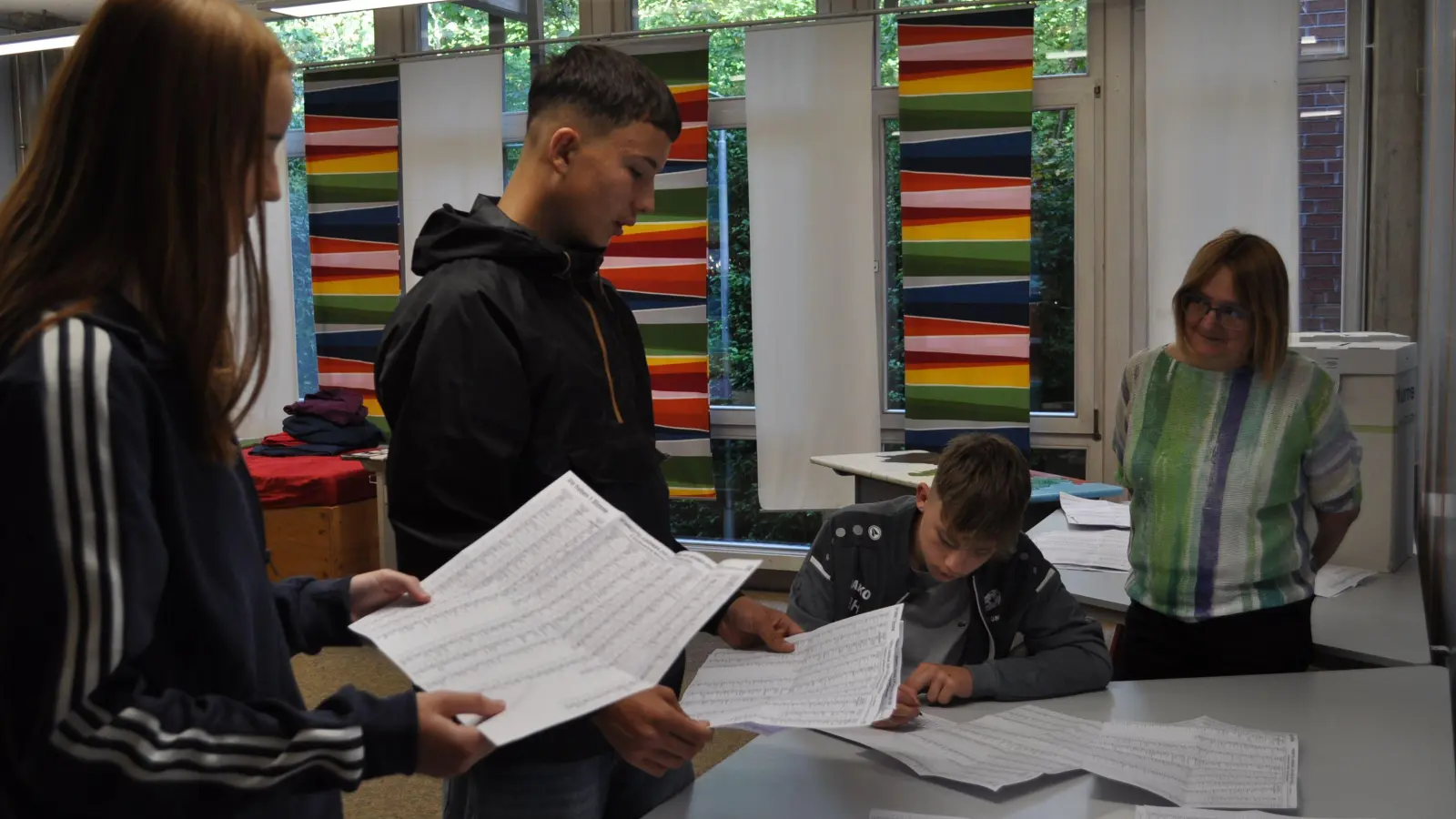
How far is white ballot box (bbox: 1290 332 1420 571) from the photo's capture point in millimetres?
2584

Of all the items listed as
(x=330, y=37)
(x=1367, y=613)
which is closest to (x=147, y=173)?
(x=1367, y=613)

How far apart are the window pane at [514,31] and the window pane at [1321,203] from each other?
3204 millimetres

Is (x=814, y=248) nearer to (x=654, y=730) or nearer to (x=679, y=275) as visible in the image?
(x=679, y=275)

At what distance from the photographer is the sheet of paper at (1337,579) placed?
250 centimetres

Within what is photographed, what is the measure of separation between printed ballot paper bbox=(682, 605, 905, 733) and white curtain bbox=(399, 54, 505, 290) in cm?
432

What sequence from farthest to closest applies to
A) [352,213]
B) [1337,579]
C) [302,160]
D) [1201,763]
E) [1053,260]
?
1. [302,160]
2. [352,213]
3. [1053,260]
4. [1337,579]
5. [1201,763]

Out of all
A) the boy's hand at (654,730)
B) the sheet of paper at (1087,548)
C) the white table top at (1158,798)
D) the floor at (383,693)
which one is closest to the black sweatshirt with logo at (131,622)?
the boy's hand at (654,730)

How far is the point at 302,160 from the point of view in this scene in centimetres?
614

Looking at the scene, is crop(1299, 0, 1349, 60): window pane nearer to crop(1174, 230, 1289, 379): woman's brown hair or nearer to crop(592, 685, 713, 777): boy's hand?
crop(1174, 230, 1289, 379): woman's brown hair

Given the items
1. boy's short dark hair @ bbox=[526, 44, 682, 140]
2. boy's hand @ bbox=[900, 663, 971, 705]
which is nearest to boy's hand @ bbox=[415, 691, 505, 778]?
boy's short dark hair @ bbox=[526, 44, 682, 140]

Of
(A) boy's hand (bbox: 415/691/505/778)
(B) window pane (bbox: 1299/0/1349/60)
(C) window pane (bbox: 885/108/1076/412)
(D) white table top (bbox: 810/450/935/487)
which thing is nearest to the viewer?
(A) boy's hand (bbox: 415/691/505/778)

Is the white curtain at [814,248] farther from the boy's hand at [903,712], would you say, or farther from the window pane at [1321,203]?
the boy's hand at [903,712]

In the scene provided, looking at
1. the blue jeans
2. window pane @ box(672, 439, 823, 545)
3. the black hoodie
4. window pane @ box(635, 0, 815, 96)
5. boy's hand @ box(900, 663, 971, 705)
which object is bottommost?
window pane @ box(672, 439, 823, 545)

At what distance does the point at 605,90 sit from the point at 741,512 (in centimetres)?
421
